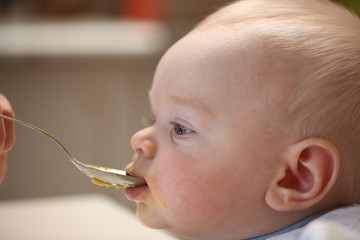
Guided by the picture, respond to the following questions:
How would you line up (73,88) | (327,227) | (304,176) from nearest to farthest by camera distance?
1. (327,227)
2. (304,176)
3. (73,88)

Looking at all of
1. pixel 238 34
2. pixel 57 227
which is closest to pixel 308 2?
pixel 238 34

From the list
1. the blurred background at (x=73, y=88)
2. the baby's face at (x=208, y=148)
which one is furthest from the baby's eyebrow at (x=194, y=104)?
the blurred background at (x=73, y=88)

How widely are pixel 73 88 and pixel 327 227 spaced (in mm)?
1768

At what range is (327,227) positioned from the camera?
22.0 inches

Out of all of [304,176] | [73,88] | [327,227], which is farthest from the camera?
[73,88]

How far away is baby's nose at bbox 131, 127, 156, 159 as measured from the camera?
2.35 feet

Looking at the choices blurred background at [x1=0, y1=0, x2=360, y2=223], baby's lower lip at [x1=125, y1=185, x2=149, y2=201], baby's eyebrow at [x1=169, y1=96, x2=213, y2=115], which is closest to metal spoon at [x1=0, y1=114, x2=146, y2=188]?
baby's lower lip at [x1=125, y1=185, x2=149, y2=201]

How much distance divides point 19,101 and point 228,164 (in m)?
1.64

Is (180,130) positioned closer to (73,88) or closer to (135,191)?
(135,191)

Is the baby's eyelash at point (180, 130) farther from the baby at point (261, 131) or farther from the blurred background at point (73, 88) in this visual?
the blurred background at point (73, 88)

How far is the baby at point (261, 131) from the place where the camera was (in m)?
0.65

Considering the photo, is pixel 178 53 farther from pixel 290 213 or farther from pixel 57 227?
pixel 57 227

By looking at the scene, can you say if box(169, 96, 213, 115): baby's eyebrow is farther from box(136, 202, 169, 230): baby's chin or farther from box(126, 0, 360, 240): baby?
box(136, 202, 169, 230): baby's chin

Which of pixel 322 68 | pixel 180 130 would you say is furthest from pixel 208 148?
pixel 322 68
